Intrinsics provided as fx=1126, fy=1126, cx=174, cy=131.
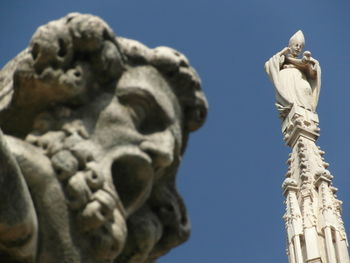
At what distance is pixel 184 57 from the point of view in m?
2.88

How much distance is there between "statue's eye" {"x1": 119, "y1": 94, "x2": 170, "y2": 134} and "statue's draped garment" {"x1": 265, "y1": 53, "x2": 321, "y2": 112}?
756 inches

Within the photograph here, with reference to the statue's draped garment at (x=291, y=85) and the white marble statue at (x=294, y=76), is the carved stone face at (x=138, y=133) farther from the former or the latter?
the white marble statue at (x=294, y=76)

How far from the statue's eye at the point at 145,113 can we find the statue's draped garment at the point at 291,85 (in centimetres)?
1921

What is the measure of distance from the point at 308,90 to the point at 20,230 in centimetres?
2068

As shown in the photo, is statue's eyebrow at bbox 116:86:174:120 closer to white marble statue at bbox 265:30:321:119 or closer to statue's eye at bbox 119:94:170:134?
statue's eye at bbox 119:94:170:134

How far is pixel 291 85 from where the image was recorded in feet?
74.8

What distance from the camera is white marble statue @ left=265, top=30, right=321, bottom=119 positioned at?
22.2m

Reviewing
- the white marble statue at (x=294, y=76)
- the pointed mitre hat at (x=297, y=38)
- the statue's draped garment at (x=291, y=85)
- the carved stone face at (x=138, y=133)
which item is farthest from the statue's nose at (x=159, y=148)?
the pointed mitre hat at (x=297, y=38)

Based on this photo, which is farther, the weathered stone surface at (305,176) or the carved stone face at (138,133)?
the weathered stone surface at (305,176)

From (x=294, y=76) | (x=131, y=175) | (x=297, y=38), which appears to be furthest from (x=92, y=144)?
(x=297, y=38)

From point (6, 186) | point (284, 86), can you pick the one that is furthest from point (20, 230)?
point (284, 86)

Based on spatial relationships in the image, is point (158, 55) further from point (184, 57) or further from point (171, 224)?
point (171, 224)

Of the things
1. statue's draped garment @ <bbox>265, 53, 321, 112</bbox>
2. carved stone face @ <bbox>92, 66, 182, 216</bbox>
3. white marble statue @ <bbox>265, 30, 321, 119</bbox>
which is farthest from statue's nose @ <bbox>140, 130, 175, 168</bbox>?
white marble statue @ <bbox>265, 30, 321, 119</bbox>

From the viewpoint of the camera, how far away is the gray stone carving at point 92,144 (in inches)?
99.2
